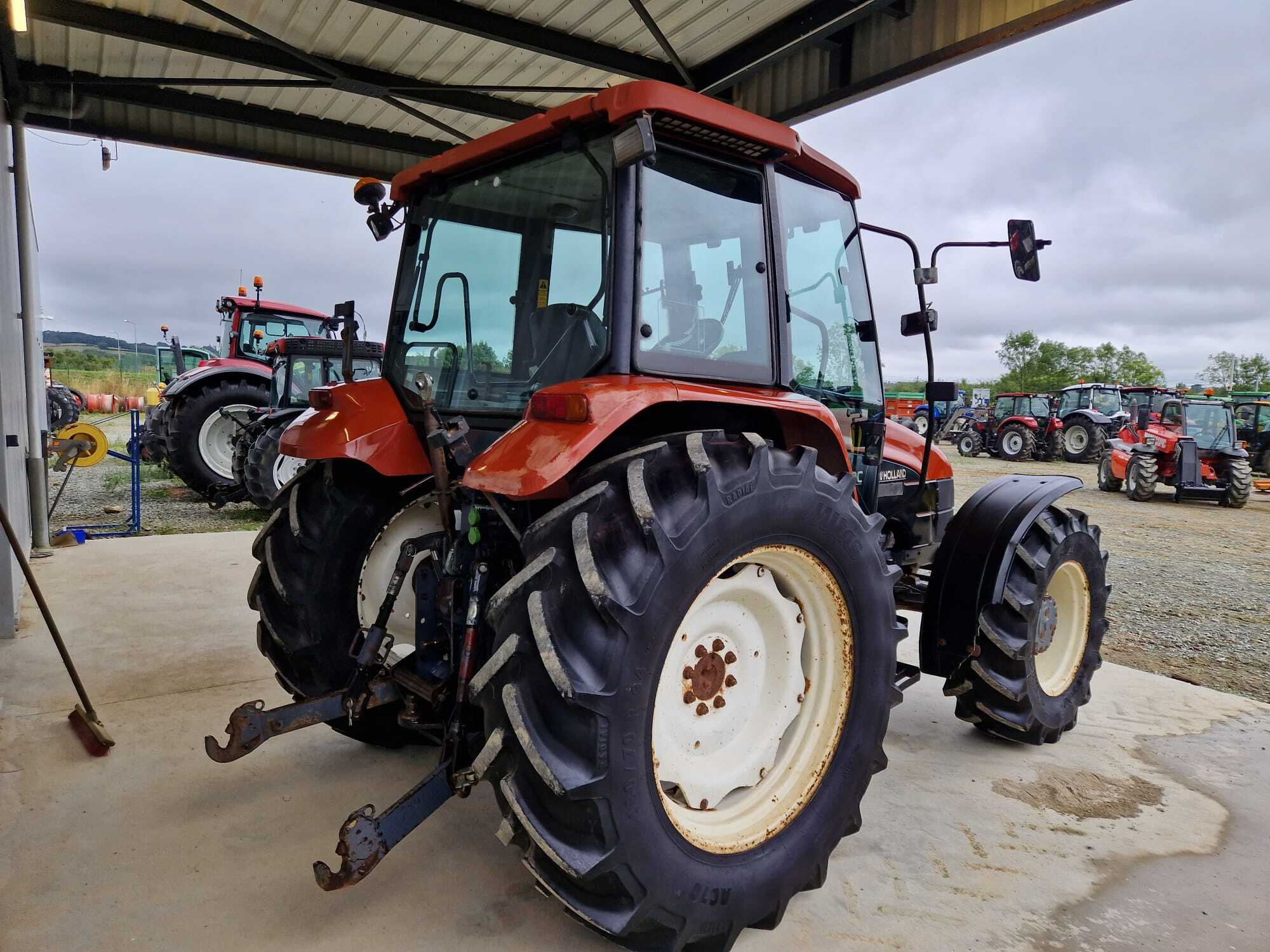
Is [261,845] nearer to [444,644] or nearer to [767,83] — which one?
[444,644]

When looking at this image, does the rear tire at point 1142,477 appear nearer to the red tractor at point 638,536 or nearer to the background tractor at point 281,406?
the red tractor at point 638,536

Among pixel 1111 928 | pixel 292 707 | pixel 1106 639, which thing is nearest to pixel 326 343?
pixel 292 707

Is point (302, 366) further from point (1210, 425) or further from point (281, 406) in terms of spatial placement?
point (1210, 425)

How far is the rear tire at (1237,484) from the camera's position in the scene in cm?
1160

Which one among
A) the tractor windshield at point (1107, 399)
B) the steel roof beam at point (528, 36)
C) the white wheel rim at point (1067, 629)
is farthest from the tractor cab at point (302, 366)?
the tractor windshield at point (1107, 399)

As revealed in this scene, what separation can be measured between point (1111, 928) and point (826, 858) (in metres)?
0.75

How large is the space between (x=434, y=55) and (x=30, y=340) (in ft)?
13.0

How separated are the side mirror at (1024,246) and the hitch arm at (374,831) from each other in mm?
2404

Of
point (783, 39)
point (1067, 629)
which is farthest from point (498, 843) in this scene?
point (783, 39)

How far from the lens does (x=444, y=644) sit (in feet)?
7.45

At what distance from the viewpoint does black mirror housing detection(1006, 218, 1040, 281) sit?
103 inches

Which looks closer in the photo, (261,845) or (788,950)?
(788,950)

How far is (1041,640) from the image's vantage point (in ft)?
9.50

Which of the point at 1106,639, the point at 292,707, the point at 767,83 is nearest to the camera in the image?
the point at 292,707
